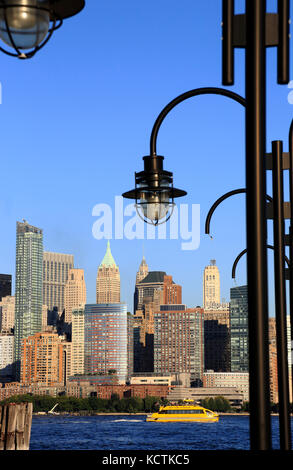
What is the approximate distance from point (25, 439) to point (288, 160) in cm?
884

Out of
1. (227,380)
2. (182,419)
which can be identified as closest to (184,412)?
(182,419)

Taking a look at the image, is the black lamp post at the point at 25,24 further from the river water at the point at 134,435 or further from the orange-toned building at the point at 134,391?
the orange-toned building at the point at 134,391

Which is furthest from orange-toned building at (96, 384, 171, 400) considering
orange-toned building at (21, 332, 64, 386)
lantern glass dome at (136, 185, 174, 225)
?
lantern glass dome at (136, 185, 174, 225)

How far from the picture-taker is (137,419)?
14738cm

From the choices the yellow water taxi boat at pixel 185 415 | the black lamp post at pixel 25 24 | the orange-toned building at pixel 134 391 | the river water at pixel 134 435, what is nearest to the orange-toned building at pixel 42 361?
the orange-toned building at pixel 134 391

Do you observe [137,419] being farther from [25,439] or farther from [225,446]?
[25,439]

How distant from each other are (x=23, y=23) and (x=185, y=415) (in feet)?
423

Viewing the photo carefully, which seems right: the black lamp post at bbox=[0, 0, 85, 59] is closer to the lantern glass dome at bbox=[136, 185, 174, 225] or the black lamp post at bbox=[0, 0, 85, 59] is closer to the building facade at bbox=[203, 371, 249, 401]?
the lantern glass dome at bbox=[136, 185, 174, 225]

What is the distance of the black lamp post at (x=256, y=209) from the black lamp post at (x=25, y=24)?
778 mm

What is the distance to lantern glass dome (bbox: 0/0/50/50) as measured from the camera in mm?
3293

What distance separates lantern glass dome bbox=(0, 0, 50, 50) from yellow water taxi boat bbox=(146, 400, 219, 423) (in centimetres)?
12348

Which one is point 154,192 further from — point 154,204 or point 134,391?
point 134,391

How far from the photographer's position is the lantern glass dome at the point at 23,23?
3.29 meters
